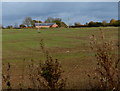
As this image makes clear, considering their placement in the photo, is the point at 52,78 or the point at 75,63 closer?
the point at 52,78

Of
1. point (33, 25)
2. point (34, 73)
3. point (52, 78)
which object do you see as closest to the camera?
point (52, 78)

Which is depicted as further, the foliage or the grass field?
the grass field

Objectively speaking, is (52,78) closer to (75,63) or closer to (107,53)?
(107,53)

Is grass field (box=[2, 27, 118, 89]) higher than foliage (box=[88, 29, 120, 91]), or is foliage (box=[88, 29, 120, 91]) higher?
foliage (box=[88, 29, 120, 91])

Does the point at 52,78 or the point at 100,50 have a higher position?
the point at 100,50

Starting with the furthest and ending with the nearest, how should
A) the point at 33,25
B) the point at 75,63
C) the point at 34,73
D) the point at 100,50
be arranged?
1. the point at 33,25
2. the point at 75,63
3. the point at 34,73
4. the point at 100,50

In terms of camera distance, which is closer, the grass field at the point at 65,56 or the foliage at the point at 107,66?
the foliage at the point at 107,66

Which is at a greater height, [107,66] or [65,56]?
[107,66]

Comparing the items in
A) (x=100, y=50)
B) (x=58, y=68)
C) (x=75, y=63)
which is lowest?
(x=75, y=63)

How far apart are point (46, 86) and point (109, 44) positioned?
4.70ft

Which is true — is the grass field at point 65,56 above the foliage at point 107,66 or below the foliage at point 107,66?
below

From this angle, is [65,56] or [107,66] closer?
[107,66]

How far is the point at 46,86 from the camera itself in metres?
4.22

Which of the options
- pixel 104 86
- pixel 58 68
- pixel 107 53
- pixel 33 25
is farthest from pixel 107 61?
pixel 33 25
